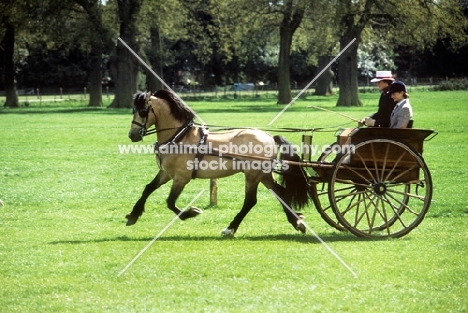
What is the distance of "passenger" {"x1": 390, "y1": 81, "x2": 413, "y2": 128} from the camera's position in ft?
41.1

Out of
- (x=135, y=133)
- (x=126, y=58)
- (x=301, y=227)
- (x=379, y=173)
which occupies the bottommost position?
(x=301, y=227)

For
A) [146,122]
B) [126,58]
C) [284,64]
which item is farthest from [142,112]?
[284,64]

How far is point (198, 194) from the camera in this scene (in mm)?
18141

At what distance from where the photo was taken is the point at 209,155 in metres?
13.1

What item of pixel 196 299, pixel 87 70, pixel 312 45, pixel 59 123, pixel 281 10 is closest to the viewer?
pixel 196 299

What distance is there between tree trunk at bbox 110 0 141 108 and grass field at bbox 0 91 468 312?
1533 inches

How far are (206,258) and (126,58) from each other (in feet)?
166

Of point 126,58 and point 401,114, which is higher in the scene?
point 126,58

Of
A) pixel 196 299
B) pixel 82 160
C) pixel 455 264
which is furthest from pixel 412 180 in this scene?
pixel 82 160

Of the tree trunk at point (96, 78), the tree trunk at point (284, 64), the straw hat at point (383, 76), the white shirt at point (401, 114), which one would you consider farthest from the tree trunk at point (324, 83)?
the white shirt at point (401, 114)

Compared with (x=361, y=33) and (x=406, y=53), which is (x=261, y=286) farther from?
(x=406, y=53)

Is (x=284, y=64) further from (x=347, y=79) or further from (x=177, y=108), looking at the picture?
(x=177, y=108)

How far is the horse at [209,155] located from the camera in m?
13.0

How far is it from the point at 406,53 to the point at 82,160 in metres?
75.5
